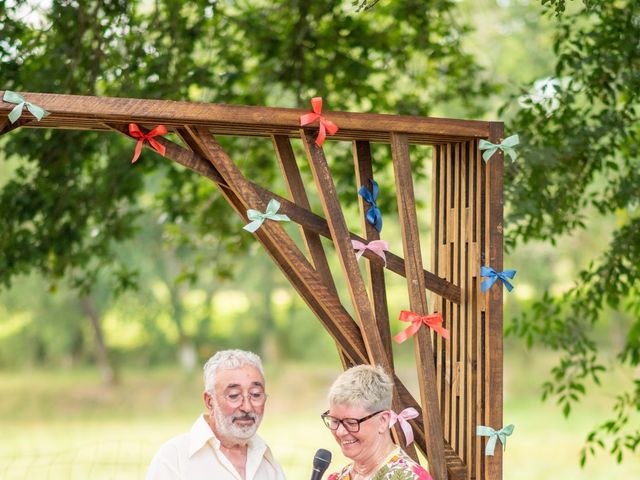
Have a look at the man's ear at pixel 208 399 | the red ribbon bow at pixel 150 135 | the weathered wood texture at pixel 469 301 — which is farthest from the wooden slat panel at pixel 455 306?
the red ribbon bow at pixel 150 135

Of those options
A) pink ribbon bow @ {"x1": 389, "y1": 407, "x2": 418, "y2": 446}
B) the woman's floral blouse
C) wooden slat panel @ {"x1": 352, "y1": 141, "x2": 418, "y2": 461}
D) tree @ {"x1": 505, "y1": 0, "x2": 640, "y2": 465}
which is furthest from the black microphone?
tree @ {"x1": 505, "y1": 0, "x2": 640, "y2": 465}

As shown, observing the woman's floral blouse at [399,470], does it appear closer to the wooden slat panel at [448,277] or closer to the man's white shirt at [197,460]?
the man's white shirt at [197,460]

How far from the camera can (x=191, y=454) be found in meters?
3.48

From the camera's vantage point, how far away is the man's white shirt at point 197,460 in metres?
3.44

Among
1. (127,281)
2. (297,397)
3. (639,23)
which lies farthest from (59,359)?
(639,23)

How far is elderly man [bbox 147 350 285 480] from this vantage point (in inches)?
135

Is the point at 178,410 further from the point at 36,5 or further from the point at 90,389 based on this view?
the point at 36,5

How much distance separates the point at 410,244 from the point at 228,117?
86 cm

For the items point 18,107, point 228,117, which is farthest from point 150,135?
point 18,107

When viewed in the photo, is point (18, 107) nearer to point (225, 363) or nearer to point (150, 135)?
point (150, 135)

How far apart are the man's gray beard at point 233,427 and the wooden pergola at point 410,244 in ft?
1.71

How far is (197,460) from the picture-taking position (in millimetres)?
3494

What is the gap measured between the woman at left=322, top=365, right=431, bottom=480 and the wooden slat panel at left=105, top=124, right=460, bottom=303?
648 millimetres

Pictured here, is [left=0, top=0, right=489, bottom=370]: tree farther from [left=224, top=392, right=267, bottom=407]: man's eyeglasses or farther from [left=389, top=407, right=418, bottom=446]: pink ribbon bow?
[left=389, top=407, right=418, bottom=446]: pink ribbon bow
